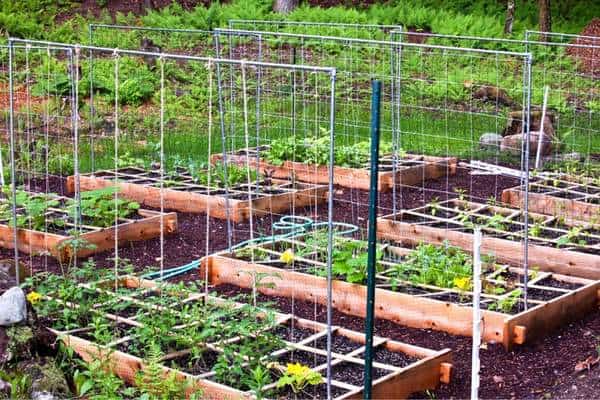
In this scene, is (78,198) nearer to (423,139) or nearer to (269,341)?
(269,341)

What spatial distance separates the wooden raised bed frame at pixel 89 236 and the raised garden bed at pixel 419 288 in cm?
122

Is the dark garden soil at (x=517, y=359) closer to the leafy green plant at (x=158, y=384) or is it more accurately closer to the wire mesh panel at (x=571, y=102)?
the leafy green plant at (x=158, y=384)

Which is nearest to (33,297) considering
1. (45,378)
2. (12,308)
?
(12,308)

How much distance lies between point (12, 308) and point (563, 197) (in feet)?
19.1

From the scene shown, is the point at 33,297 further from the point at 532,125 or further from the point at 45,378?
the point at 532,125

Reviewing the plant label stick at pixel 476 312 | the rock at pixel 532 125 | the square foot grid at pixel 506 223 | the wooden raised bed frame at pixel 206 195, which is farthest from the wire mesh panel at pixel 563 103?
the plant label stick at pixel 476 312

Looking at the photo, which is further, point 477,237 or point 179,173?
point 179,173

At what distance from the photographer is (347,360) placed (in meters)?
6.14

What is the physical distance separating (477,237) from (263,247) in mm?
3454

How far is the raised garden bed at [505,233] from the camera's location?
26.6 ft

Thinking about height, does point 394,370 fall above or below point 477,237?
below

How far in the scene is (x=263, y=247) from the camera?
845 centimetres

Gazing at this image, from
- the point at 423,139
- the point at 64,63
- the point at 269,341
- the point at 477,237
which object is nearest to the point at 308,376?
the point at 269,341

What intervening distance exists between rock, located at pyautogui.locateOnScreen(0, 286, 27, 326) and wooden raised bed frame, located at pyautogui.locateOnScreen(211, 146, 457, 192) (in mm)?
4887
